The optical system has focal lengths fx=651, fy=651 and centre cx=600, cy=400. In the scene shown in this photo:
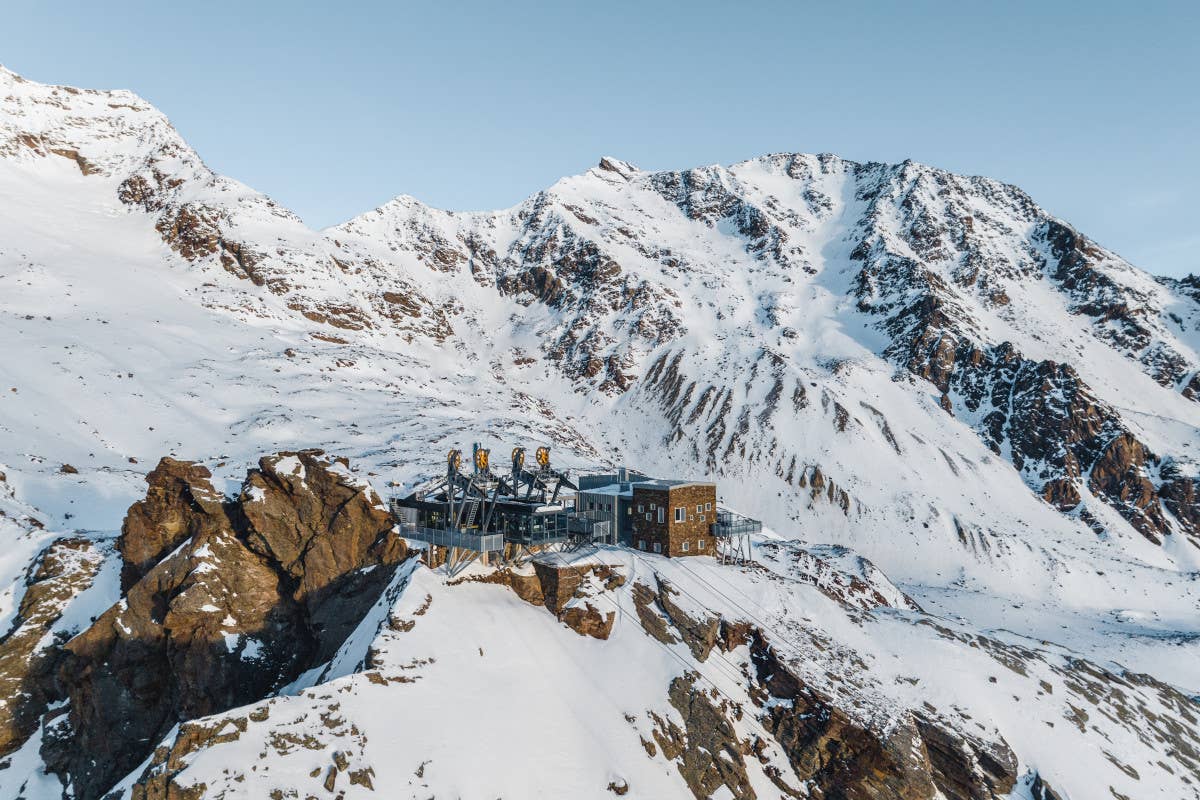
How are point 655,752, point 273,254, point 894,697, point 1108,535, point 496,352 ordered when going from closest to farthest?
point 655,752 < point 894,697 < point 1108,535 < point 273,254 < point 496,352

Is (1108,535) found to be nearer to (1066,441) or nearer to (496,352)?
(1066,441)

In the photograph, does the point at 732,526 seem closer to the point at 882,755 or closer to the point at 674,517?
the point at 674,517

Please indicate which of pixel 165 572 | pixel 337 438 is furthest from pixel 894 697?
pixel 337 438

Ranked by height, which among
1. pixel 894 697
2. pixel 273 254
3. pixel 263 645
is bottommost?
pixel 263 645

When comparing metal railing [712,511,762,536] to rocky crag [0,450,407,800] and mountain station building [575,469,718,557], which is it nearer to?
mountain station building [575,469,718,557]

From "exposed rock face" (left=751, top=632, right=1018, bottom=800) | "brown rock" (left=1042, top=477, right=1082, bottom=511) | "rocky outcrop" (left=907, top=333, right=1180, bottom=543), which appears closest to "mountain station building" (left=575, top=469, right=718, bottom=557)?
"exposed rock face" (left=751, top=632, right=1018, bottom=800)

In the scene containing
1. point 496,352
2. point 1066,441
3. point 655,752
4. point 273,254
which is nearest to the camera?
point 655,752

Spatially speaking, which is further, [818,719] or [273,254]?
[273,254]

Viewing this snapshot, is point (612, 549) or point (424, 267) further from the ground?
point (424, 267)
